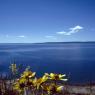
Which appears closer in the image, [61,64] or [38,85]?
[38,85]

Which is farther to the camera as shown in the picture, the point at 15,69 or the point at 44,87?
the point at 15,69

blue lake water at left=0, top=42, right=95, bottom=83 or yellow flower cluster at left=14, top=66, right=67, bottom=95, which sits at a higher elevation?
yellow flower cluster at left=14, top=66, right=67, bottom=95

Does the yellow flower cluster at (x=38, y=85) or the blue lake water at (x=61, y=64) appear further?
the blue lake water at (x=61, y=64)

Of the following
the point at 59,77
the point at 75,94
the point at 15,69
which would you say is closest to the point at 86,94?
the point at 75,94

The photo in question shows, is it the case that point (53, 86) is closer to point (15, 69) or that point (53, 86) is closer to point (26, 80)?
point (26, 80)

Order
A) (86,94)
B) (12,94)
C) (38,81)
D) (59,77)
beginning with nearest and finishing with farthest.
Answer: (38,81)
(59,77)
(12,94)
(86,94)

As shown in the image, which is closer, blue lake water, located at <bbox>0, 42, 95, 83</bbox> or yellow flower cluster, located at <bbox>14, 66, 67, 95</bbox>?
yellow flower cluster, located at <bbox>14, 66, 67, 95</bbox>

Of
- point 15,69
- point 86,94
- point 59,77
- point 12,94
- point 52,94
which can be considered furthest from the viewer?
point 86,94

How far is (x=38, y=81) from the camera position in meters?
2.75

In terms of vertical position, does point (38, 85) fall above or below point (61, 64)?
above

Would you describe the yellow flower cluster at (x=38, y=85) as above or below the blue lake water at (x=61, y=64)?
above

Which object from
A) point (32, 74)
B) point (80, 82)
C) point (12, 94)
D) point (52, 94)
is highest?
point (32, 74)

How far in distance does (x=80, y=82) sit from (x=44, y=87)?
31935mm

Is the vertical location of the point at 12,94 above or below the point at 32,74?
below
